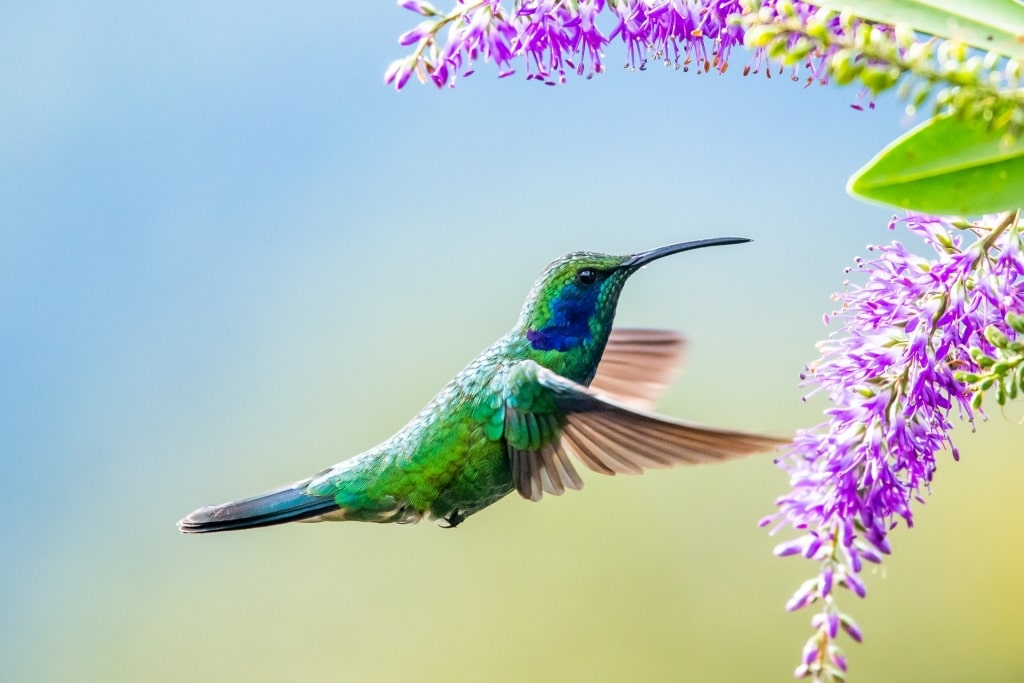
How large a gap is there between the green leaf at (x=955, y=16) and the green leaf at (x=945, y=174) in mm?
103

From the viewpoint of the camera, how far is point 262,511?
2684 millimetres

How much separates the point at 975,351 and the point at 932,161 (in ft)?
1.17

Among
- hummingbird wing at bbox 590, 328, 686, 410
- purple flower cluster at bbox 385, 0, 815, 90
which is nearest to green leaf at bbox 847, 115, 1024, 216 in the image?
purple flower cluster at bbox 385, 0, 815, 90

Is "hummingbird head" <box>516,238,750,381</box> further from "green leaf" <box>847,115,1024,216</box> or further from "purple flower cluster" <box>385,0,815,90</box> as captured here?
"green leaf" <box>847,115,1024,216</box>

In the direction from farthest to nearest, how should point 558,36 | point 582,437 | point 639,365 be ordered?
1. point 639,365
2. point 582,437
3. point 558,36

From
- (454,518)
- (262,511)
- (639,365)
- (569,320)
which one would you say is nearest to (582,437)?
(569,320)

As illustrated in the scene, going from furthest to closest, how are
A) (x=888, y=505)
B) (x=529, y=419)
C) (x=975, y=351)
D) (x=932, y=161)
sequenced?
(x=529, y=419)
(x=888, y=505)
(x=975, y=351)
(x=932, y=161)

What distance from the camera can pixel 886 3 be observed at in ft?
4.87

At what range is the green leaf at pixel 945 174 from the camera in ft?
4.73

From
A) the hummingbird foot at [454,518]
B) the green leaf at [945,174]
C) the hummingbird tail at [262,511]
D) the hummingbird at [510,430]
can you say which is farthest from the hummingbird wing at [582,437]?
the hummingbird tail at [262,511]

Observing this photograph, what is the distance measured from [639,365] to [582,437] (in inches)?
25.9

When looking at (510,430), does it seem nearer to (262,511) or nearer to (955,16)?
(262,511)

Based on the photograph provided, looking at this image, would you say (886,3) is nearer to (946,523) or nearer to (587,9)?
(587,9)

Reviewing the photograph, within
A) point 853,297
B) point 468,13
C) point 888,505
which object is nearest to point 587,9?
point 468,13
